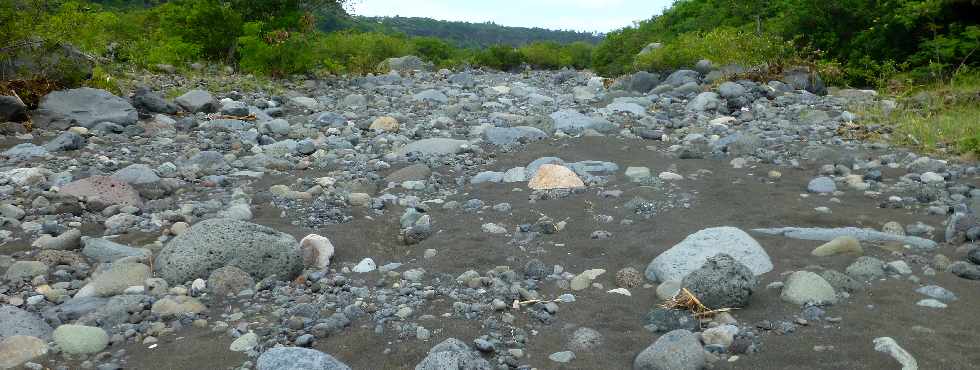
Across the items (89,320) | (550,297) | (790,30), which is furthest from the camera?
(790,30)

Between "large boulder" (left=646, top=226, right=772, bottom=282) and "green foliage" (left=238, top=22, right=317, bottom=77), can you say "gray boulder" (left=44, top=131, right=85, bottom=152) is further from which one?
"large boulder" (left=646, top=226, right=772, bottom=282)

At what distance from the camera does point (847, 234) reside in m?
4.30

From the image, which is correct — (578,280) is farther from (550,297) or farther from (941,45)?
(941,45)

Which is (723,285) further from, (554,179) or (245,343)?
(554,179)

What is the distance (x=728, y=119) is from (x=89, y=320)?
23.2 ft

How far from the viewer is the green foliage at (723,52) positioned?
1115 centimetres

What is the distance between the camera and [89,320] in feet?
11.1

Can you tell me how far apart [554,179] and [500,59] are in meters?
15.0

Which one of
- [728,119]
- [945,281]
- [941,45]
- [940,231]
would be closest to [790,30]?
[941,45]

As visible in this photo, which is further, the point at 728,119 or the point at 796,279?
the point at 728,119

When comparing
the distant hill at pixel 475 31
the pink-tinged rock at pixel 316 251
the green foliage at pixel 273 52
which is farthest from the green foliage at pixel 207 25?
the distant hill at pixel 475 31

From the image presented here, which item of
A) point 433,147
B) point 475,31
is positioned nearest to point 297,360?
point 433,147

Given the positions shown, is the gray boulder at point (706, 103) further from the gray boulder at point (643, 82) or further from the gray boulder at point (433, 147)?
the gray boulder at point (433, 147)

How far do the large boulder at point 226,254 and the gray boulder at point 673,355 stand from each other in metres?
1.98
